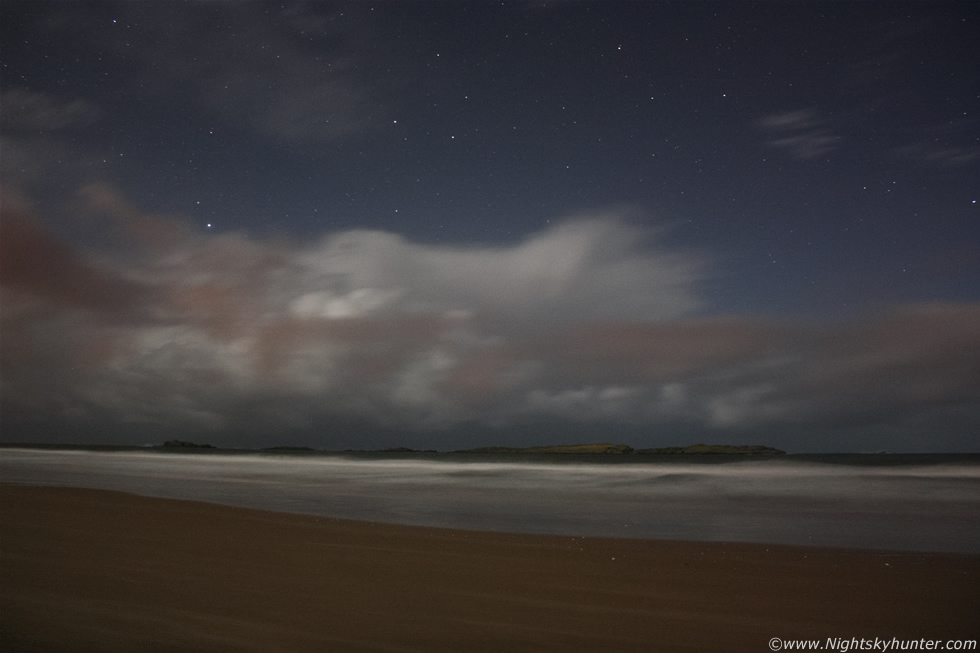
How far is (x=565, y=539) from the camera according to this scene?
8.40 m

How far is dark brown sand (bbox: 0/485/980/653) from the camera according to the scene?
403cm

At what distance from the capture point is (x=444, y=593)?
511cm

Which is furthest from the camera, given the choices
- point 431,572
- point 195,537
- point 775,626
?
point 195,537

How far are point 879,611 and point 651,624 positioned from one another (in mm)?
1893

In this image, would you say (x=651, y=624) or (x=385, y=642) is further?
(x=651, y=624)

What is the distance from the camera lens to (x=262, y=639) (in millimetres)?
3918

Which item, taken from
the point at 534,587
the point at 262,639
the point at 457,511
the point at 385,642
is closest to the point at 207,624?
the point at 262,639

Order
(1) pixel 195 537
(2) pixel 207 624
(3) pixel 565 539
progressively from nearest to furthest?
(2) pixel 207 624
(1) pixel 195 537
(3) pixel 565 539

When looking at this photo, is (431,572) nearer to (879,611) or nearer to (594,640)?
(594,640)

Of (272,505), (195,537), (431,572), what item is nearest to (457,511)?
(272,505)

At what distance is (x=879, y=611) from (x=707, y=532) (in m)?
4.90

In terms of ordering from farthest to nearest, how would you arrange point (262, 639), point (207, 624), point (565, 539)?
1. point (565, 539)
2. point (207, 624)
3. point (262, 639)

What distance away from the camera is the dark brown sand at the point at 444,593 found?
4.03 meters

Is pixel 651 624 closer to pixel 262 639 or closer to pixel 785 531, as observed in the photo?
pixel 262 639
